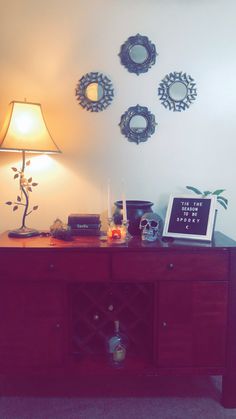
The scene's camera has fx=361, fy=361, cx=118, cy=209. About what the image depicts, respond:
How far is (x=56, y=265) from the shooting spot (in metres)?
1.76

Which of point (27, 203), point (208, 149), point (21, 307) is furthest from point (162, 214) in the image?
point (21, 307)

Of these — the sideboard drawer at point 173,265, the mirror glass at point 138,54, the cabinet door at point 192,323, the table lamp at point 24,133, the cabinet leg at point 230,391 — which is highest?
the mirror glass at point 138,54

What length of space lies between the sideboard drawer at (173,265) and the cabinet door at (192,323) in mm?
42

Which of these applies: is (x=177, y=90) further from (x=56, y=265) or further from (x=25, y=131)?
(x=56, y=265)

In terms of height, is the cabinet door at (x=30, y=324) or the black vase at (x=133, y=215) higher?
the black vase at (x=133, y=215)

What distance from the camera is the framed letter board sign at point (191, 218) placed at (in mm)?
1907

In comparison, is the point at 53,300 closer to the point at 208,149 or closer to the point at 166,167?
the point at 166,167

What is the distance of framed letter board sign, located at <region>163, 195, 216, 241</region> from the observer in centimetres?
191

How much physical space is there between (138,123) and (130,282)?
0.97 meters

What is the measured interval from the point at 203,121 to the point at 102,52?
741 mm

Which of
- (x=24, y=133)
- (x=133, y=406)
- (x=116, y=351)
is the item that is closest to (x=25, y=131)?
(x=24, y=133)

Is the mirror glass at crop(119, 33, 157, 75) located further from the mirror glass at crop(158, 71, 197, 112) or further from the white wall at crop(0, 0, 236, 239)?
the mirror glass at crop(158, 71, 197, 112)

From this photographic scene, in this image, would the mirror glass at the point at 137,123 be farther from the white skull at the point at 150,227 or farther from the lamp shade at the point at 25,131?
the white skull at the point at 150,227

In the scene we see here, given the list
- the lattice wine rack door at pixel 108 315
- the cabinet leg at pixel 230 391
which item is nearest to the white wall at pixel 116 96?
the lattice wine rack door at pixel 108 315
